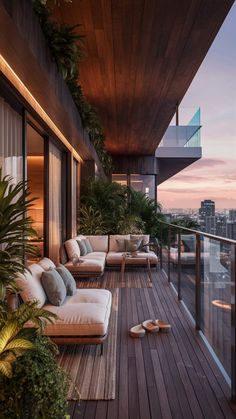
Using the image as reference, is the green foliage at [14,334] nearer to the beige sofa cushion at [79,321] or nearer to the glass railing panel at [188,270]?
the beige sofa cushion at [79,321]

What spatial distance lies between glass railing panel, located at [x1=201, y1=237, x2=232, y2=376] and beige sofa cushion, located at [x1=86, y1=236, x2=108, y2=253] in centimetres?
436

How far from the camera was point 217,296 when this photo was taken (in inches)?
119

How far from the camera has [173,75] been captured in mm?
5105

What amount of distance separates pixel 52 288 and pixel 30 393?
4.97ft

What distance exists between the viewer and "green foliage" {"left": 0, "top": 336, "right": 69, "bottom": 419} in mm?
1776

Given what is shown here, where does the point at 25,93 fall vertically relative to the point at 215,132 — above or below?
below

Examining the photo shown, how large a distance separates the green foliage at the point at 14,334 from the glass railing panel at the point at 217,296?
1414 mm

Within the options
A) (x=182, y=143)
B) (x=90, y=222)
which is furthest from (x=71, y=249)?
(x=182, y=143)

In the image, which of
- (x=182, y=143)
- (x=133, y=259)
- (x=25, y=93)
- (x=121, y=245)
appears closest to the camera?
(x=25, y=93)

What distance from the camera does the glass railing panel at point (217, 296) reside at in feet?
8.86

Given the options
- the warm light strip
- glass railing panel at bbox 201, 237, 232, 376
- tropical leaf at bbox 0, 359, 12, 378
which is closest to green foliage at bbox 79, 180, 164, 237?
the warm light strip

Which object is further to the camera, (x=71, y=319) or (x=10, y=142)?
(x=10, y=142)

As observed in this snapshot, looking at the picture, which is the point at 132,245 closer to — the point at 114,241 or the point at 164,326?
the point at 114,241

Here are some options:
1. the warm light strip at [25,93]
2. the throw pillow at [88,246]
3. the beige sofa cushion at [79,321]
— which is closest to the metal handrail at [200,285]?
the beige sofa cushion at [79,321]
